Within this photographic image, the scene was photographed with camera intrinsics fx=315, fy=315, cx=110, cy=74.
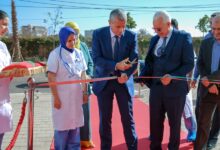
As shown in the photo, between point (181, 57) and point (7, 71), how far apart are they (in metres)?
2.03

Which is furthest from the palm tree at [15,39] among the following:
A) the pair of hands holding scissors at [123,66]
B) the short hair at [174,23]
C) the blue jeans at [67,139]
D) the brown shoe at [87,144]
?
the pair of hands holding scissors at [123,66]

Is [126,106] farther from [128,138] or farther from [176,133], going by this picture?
[176,133]

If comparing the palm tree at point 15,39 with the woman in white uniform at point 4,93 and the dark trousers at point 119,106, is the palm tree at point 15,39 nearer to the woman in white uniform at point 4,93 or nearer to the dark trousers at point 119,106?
the dark trousers at point 119,106

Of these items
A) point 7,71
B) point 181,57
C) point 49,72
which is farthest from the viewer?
point 181,57

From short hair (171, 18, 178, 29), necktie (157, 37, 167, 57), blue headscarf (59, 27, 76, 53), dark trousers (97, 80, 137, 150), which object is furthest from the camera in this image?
short hair (171, 18, 178, 29)

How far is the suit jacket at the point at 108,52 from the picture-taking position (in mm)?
3916

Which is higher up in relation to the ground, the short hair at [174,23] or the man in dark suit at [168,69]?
the short hair at [174,23]

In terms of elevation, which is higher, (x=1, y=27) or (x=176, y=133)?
(x=1, y=27)

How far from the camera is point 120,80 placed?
3.86 m

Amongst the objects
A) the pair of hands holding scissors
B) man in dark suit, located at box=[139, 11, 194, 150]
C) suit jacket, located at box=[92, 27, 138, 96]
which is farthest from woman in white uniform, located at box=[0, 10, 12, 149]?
man in dark suit, located at box=[139, 11, 194, 150]

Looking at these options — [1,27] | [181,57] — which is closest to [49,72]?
[1,27]

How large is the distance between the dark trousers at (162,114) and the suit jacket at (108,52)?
0.34 metres

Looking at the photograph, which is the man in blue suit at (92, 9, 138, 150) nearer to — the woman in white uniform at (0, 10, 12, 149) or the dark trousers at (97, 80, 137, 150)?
the dark trousers at (97, 80, 137, 150)

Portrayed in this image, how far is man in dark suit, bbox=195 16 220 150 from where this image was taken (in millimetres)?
3674
